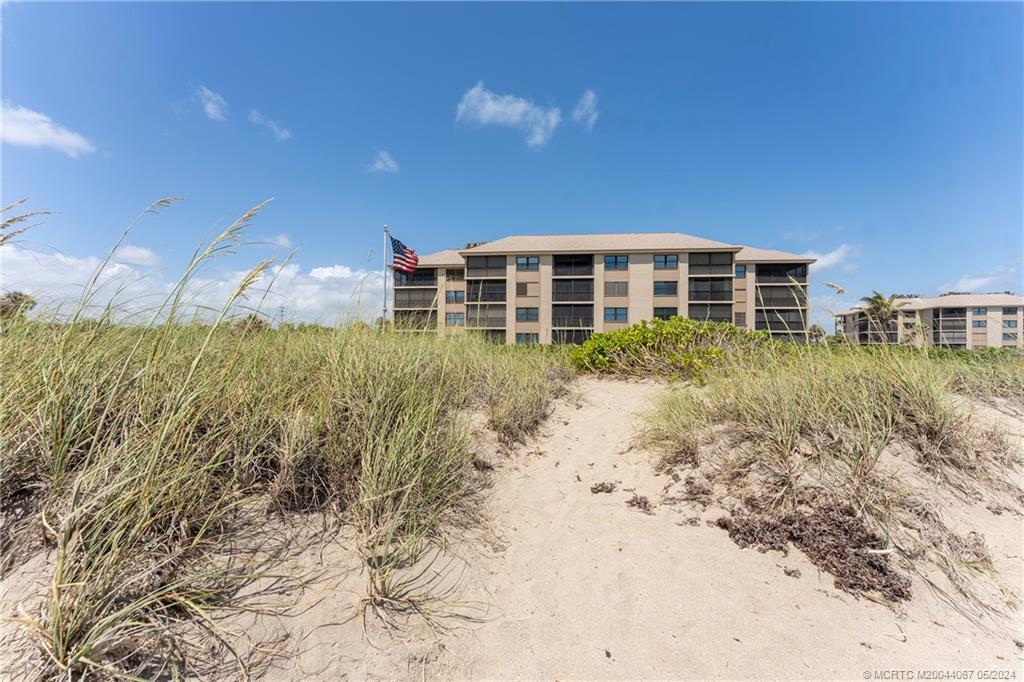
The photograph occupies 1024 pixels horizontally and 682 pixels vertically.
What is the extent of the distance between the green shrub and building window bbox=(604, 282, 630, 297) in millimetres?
31564

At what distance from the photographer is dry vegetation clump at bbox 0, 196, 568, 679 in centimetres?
171

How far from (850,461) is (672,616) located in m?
2.13

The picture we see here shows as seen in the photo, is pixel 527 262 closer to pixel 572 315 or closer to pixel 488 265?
pixel 488 265

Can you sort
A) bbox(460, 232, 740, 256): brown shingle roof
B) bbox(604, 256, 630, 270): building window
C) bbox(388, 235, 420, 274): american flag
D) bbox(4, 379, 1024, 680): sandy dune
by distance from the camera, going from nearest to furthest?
1. bbox(4, 379, 1024, 680): sandy dune
2. bbox(388, 235, 420, 274): american flag
3. bbox(460, 232, 740, 256): brown shingle roof
4. bbox(604, 256, 630, 270): building window

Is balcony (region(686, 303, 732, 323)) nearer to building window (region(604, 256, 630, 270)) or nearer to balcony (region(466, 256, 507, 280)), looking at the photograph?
building window (region(604, 256, 630, 270))

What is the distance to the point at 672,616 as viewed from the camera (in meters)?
2.21

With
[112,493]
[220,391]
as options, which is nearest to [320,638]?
[112,493]

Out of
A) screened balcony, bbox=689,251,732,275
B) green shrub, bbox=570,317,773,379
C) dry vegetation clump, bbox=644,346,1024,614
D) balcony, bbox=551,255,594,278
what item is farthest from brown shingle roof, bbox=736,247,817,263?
dry vegetation clump, bbox=644,346,1024,614

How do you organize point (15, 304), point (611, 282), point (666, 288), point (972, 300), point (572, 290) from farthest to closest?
point (972, 300) → point (572, 290) → point (611, 282) → point (666, 288) → point (15, 304)

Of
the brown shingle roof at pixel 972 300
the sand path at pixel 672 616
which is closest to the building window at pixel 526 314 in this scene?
the sand path at pixel 672 616

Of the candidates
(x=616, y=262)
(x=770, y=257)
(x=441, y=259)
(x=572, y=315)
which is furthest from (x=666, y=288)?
(x=441, y=259)

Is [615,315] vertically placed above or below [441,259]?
below

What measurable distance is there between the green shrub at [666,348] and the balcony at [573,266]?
105 ft

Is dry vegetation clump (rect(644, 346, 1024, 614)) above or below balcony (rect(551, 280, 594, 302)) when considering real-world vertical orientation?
below
